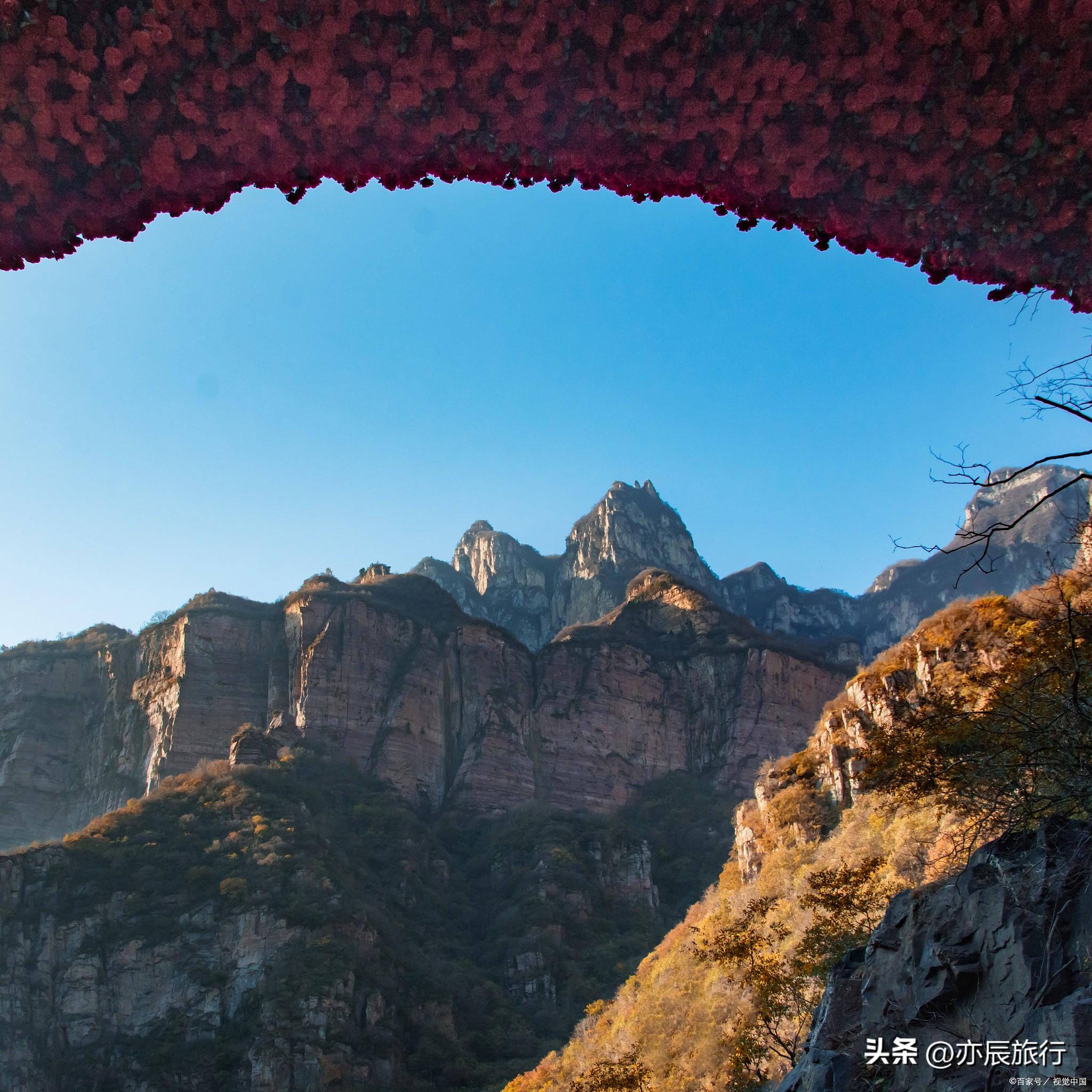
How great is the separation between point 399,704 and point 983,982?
63.8 metres

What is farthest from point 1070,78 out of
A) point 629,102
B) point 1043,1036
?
point 1043,1036

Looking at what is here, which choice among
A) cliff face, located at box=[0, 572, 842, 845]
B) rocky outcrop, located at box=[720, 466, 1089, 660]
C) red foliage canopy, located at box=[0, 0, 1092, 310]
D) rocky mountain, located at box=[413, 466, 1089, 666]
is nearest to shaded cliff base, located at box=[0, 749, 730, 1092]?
cliff face, located at box=[0, 572, 842, 845]

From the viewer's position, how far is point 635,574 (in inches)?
4235

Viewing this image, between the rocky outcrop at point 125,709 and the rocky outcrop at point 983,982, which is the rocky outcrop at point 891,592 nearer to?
the rocky outcrop at point 125,709

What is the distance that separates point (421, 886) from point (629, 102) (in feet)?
188

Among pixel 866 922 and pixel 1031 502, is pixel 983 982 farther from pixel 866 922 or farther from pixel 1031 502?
pixel 1031 502

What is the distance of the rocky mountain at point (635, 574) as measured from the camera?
10769 cm

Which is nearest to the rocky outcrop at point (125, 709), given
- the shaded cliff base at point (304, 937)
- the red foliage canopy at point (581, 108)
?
the shaded cliff base at point (304, 937)

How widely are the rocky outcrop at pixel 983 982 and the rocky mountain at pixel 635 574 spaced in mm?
94203

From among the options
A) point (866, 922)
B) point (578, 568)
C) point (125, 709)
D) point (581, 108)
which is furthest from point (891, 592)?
point (581, 108)

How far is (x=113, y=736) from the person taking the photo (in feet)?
238

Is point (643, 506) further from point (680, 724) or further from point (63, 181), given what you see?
point (63, 181)

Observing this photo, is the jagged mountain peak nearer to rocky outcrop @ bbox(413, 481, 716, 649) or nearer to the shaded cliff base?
rocky outcrop @ bbox(413, 481, 716, 649)

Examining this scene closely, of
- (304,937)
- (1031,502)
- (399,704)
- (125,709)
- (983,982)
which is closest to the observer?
(983,982)
